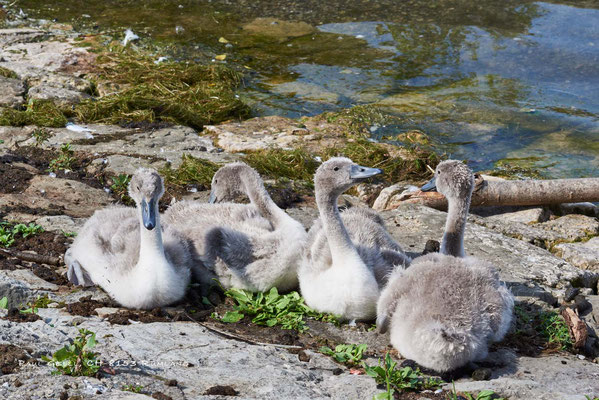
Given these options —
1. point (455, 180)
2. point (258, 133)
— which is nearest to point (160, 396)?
point (455, 180)

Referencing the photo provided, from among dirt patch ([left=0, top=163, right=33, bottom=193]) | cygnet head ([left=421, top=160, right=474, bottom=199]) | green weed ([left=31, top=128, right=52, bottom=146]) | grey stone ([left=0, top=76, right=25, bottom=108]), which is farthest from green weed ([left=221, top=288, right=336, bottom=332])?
grey stone ([left=0, top=76, right=25, bottom=108])

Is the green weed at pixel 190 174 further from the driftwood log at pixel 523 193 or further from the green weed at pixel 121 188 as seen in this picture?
the driftwood log at pixel 523 193

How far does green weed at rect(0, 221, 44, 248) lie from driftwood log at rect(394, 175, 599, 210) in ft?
12.4

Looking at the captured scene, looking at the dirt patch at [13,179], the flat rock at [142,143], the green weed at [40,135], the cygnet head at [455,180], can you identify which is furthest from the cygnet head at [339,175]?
the green weed at [40,135]

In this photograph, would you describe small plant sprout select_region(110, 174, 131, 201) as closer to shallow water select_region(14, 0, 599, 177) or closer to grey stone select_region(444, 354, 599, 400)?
shallow water select_region(14, 0, 599, 177)

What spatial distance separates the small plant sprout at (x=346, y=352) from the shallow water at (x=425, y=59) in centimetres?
605

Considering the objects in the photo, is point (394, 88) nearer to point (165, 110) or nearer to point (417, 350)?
point (165, 110)

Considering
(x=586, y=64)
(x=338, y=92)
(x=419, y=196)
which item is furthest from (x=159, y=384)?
(x=586, y=64)

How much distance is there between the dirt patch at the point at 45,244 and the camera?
643cm

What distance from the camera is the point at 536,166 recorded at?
34.9 feet

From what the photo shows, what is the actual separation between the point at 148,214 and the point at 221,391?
5.69 ft

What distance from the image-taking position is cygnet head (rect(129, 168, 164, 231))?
18.0ft

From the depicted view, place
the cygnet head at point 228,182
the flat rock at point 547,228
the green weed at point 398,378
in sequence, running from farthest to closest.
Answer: the flat rock at point 547,228 → the cygnet head at point 228,182 → the green weed at point 398,378

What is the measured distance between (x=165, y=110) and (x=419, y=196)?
4.23 meters
